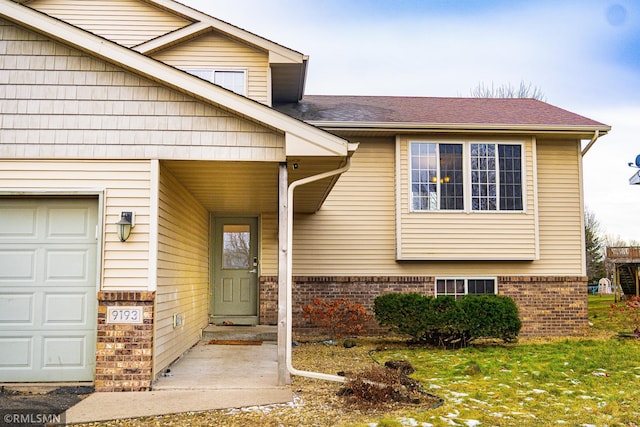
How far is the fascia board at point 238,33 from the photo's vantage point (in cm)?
1127

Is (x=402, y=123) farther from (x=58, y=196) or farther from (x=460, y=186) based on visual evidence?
(x=58, y=196)

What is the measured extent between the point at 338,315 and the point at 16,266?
19.6 feet

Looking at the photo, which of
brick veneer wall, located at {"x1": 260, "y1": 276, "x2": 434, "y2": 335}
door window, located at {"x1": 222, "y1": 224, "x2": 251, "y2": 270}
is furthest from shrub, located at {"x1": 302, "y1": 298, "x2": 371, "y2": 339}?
door window, located at {"x1": 222, "y1": 224, "x2": 251, "y2": 270}

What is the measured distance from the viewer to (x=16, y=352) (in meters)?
6.30

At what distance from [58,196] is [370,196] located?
22.4ft

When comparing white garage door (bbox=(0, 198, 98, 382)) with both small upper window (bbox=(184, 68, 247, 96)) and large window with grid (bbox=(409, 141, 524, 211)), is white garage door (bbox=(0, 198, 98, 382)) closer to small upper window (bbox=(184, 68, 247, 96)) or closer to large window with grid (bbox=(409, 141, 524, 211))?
small upper window (bbox=(184, 68, 247, 96))

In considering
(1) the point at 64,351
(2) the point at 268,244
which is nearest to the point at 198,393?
Result: (1) the point at 64,351

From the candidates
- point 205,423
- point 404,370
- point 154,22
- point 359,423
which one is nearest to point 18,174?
point 205,423

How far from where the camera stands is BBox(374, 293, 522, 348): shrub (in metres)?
9.80

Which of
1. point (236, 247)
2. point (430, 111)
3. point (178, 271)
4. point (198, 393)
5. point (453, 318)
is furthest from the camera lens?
point (430, 111)

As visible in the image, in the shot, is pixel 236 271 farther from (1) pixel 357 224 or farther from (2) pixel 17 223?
(2) pixel 17 223

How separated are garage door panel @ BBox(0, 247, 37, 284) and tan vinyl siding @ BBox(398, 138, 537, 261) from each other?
714 cm

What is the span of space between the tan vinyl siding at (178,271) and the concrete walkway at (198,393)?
1.10ft

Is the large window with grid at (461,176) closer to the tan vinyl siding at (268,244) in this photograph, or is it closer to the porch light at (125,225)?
the tan vinyl siding at (268,244)
